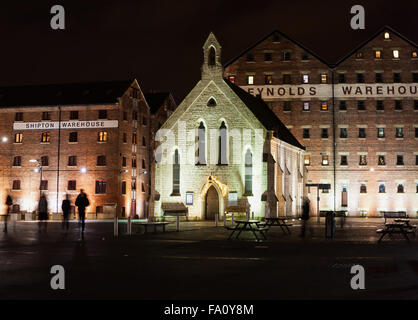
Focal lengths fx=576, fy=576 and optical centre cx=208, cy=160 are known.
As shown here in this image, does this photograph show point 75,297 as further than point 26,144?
No

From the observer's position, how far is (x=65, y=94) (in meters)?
72.7

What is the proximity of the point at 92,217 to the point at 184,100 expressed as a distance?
17707mm

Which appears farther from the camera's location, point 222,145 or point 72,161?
A: point 72,161

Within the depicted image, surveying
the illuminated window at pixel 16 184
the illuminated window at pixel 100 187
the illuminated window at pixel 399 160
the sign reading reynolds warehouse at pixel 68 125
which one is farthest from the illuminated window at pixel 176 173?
the illuminated window at pixel 399 160

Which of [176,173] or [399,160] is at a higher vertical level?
[399,160]

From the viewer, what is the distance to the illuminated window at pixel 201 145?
166 feet

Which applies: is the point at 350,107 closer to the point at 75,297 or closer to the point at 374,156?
the point at 374,156

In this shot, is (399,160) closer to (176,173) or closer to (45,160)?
(176,173)

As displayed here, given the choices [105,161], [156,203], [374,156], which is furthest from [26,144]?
[374,156]

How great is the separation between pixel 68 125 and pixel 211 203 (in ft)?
89.6

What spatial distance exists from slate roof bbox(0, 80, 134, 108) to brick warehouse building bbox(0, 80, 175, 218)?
0.12m

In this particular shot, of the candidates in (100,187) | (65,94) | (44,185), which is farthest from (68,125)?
(100,187)

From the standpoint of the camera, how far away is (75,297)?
10297 mm
